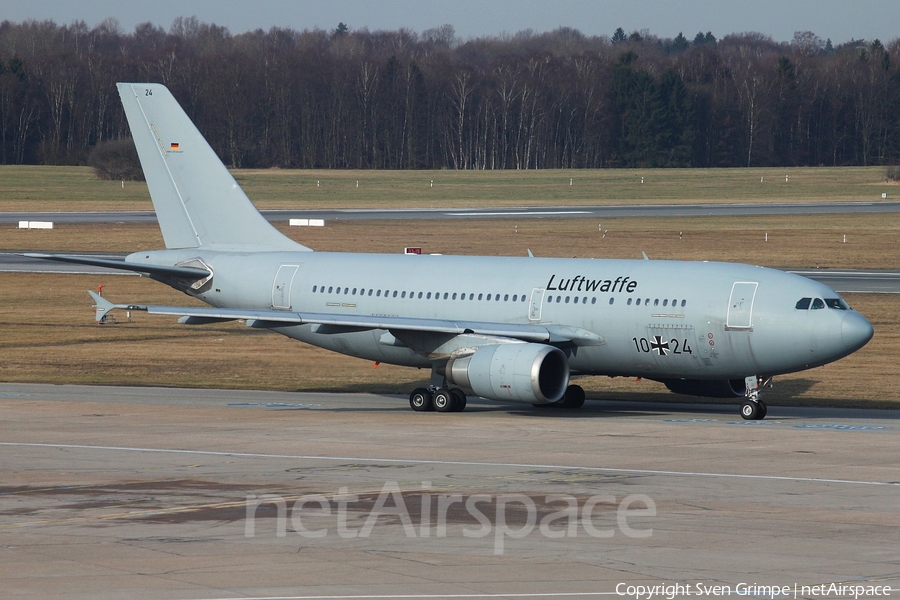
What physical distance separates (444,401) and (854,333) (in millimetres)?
11198

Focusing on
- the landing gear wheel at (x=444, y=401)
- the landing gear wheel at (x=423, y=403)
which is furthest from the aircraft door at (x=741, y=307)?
the landing gear wheel at (x=423, y=403)

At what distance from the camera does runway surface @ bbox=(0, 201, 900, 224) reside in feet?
349

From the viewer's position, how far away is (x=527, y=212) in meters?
113

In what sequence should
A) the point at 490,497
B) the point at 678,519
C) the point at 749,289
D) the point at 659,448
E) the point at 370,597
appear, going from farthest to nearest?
the point at 749,289
the point at 659,448
the point at 490,497
the point at 678,519
the point at 370,597

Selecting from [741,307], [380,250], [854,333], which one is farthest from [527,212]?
[854,333]

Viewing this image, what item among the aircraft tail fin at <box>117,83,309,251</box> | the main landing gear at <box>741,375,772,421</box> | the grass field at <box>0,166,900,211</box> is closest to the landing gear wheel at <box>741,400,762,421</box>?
the main landing gear at <box>741,375,772,421</box>

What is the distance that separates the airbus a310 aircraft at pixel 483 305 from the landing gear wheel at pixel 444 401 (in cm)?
6

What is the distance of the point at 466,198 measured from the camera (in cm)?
13625

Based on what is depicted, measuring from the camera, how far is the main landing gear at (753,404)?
33688mm

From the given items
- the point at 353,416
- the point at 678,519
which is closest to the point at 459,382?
the point at 353,416

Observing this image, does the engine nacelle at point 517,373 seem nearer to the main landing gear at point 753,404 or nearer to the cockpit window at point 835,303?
the main landing gear at point 753,404

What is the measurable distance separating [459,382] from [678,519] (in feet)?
49.7

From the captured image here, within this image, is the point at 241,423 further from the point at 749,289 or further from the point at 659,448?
the point at 749,289

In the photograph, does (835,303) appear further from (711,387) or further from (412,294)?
(412,294)
